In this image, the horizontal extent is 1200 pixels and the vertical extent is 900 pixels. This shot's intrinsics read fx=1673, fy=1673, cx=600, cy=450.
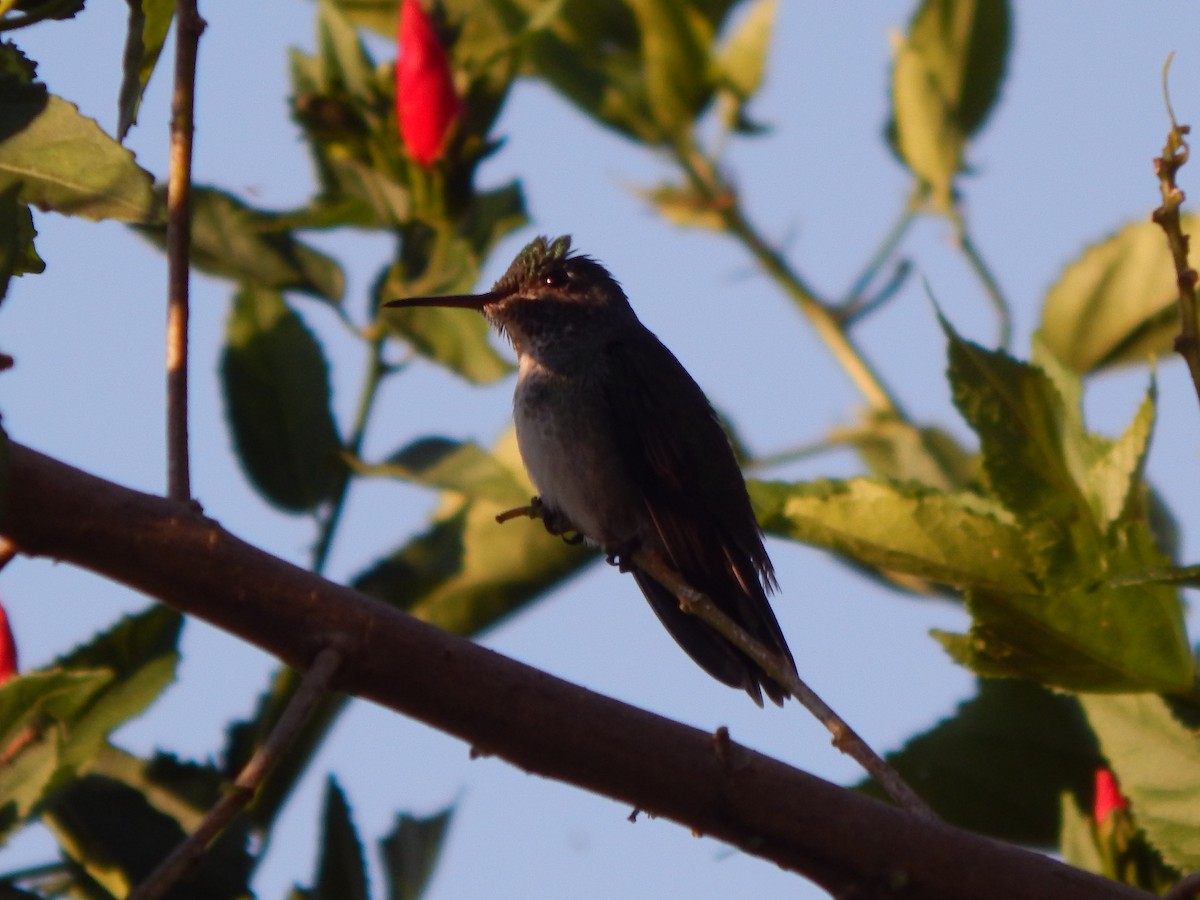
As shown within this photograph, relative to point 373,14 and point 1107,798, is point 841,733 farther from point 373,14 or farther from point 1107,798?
point 373,14

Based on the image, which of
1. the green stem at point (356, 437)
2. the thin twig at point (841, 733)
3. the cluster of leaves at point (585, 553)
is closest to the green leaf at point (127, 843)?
the cluster of leaves at point (585, 553)

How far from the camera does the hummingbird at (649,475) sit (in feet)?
10.6

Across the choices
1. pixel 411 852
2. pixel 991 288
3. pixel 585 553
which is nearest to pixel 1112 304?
pixel 991 288

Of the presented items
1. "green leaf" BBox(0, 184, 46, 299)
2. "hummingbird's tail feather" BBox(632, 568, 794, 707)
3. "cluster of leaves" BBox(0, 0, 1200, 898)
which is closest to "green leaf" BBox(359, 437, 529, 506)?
"cluster of leaves" BBox(0, 0, 1200, 898)

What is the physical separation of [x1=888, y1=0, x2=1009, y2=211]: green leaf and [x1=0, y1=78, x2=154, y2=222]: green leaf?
2372mm

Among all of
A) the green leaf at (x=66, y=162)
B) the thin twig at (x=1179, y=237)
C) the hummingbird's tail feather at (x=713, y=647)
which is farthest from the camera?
the hummingbird's tail feather at (x=713, y=647)

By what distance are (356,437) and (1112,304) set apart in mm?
1435

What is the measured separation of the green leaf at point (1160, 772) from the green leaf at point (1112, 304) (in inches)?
41.5

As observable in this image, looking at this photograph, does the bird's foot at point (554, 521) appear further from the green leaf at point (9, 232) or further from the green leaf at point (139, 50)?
the green leaf at point (9, 232)

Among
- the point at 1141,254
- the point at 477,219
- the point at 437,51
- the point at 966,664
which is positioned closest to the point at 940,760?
the point at 966,664

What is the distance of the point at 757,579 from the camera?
131 inches

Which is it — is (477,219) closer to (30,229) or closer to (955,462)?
(955,462)

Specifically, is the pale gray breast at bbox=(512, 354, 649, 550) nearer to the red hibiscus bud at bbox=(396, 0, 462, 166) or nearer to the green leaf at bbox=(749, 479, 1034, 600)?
the red hibiscus bud at bbox=(396, 0, 462, 166)

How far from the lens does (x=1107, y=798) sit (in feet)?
7.72
